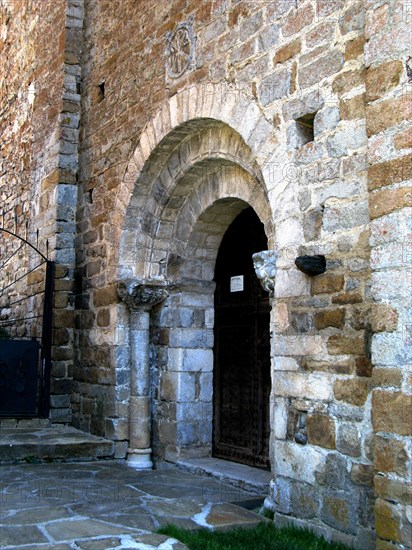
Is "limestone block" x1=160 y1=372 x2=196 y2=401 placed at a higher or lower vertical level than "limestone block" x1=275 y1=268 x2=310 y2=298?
lower

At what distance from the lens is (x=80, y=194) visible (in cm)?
727

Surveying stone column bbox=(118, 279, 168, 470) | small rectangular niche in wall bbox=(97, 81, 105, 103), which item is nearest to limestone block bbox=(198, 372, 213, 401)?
stone column bbox=(118, 279, 168, 470)

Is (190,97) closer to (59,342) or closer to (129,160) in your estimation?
(129,160)

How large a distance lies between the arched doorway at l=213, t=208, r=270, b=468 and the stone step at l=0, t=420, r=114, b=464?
3.48 feet

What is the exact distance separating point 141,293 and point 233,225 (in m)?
1.01

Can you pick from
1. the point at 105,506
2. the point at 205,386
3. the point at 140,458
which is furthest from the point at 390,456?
the point at 140,458

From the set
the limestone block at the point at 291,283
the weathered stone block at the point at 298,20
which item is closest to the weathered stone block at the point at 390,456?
the limestone block at the point at 291,283

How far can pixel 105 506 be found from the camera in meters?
4.39

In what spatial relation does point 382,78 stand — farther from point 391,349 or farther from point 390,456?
point 390,456

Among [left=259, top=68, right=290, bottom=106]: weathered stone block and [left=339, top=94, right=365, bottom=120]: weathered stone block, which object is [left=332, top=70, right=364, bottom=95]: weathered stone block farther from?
[left=259, top=68, right=290, bottom=106]: weathered stone block

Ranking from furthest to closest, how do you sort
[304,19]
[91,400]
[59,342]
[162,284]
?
[59,342], [91,400], [162,284], [304,19]

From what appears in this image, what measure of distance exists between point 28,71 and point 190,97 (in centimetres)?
454

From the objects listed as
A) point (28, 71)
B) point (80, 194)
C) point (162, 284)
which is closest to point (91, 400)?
point (162, 284)

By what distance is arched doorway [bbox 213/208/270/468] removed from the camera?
18.4ft
